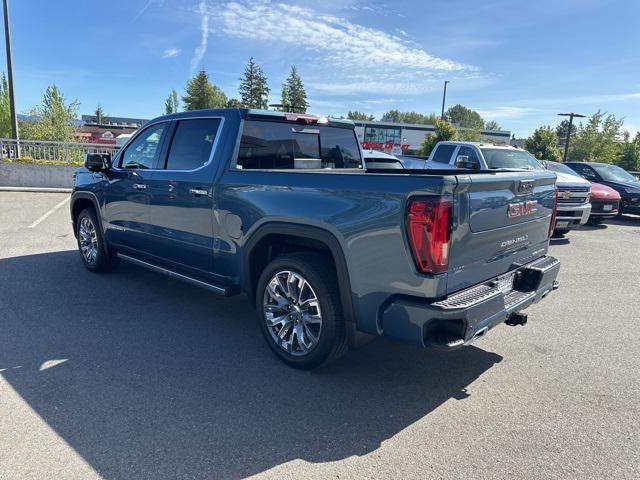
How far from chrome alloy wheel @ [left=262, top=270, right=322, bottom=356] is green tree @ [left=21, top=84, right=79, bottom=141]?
84.7ft

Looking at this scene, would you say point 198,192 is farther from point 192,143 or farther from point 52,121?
point 52,121

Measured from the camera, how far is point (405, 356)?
3998mm

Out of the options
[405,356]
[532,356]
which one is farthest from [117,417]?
[532,356]

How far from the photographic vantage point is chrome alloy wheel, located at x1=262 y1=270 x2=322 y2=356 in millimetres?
3488

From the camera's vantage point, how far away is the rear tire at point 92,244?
6.02 m

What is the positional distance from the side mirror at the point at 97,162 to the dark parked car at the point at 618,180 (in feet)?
44.0

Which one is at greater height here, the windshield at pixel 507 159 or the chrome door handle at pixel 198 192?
the windshield at pixel 507 159

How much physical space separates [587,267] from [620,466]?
223 inches

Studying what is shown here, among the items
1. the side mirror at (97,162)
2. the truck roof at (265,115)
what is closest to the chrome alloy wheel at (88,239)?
the side mirror at (97,162)

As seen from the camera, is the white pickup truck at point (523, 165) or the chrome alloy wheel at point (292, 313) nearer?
the chrome alloy wheel at point (292, 313)

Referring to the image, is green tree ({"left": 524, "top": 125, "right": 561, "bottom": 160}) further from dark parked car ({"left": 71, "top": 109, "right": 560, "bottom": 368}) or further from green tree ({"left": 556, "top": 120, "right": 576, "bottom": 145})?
dark parked car ({"left": 71, "top": 109, "right": 560, "bottom": 368})

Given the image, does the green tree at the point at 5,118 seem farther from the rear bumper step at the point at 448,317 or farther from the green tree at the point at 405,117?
the green tree at the point at 405,117

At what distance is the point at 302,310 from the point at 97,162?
343cm

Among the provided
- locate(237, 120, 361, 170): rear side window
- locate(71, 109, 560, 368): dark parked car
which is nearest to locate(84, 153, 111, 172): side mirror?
locate(71, 109, 560, 368): dark parked car
